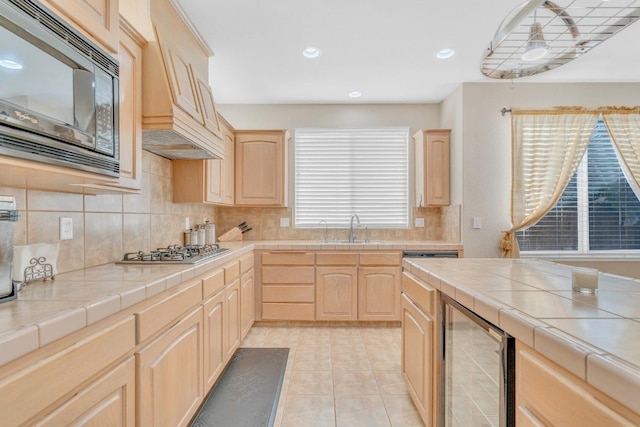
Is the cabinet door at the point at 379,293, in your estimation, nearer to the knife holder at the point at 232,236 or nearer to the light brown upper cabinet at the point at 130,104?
the knife holder at the point at 232,236

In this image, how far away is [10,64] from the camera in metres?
0.92

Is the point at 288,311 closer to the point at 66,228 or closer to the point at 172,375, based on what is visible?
the point at 172,375

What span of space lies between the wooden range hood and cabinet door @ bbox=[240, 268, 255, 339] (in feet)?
3.97

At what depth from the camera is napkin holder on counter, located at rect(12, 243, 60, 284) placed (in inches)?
50.3

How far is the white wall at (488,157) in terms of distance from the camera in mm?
3471

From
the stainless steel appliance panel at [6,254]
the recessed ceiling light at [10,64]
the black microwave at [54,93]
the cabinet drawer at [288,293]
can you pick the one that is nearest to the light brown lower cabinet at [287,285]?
the cabinet drawer at [288,293]

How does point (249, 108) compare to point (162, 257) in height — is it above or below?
above

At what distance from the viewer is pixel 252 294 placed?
334cm

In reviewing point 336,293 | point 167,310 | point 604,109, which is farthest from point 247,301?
point 604,109

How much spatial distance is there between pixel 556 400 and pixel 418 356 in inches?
43.0

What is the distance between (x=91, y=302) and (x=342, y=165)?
345cm

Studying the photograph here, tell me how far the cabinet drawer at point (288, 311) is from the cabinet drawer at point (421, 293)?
1.62 meters

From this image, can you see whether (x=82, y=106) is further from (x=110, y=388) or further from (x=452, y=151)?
(x=452, y=151)

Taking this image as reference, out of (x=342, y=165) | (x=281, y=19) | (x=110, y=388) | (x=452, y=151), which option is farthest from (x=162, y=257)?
(x=452, y=151)
